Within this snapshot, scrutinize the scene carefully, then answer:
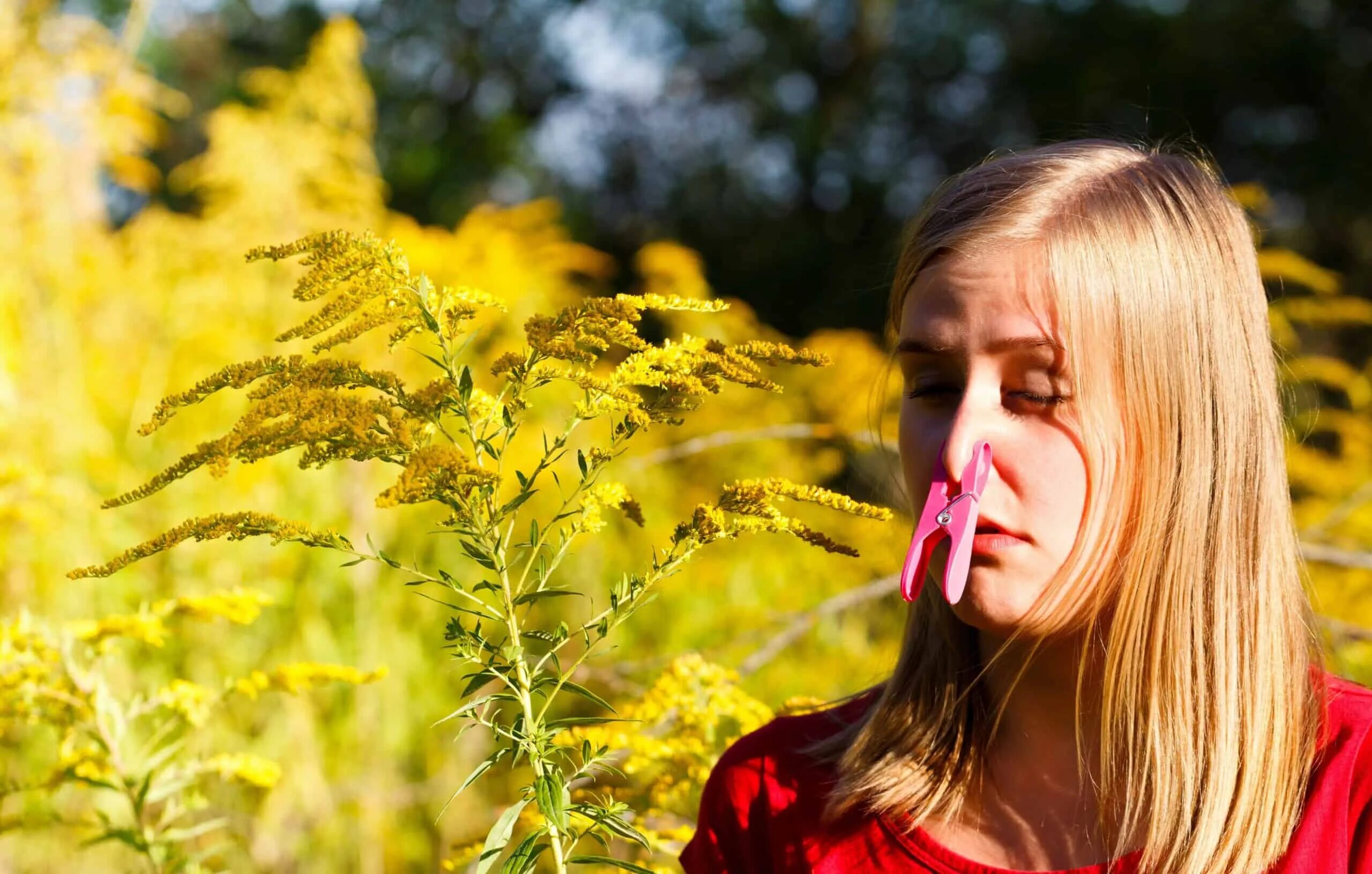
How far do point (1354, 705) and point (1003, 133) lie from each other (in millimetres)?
7467

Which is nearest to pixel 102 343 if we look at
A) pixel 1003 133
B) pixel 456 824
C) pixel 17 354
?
pixel 17 354

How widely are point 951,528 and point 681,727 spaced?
0.60m

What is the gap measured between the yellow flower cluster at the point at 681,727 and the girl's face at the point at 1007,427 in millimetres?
450

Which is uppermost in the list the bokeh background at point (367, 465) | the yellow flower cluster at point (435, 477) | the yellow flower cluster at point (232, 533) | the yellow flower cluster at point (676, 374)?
the yellow flower cluster at point (676, 374)

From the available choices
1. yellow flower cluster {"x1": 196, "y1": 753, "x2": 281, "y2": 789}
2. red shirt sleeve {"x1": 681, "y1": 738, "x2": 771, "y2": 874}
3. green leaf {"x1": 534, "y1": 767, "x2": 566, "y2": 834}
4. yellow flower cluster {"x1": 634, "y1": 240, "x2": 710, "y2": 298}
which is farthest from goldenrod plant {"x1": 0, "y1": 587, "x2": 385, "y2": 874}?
yellow flower cluster {"x1": 634, "y1": 240, "x2": 710, "y2": 298}

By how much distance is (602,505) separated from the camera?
3.35 feet

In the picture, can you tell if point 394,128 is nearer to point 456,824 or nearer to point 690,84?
point 690,84

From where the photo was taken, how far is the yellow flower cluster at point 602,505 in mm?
983

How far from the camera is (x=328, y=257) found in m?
0.96

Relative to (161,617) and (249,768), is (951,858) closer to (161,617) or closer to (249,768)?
(249,768)

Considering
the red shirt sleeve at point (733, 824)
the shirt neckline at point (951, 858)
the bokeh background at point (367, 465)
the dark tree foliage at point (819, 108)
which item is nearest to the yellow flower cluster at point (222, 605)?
the bokeh background at point (367, 465)

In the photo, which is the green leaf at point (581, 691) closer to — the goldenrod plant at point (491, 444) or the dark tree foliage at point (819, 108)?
the goldenrod plant at point (491, 444)

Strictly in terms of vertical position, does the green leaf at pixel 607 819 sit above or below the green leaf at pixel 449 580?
below

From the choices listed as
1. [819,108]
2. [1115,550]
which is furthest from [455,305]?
[819,108]
